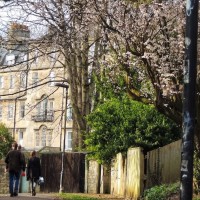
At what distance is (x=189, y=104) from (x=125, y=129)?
1674 centimetres

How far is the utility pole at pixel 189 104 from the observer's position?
8242 mm

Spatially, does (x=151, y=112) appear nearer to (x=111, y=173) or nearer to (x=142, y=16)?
(x=111, y=173)

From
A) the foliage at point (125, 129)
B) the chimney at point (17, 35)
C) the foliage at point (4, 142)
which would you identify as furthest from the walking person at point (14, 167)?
the foliage at point (4, 142)

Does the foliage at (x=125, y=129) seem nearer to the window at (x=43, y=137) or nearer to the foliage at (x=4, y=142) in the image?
the foliage at (x=4, y=142)

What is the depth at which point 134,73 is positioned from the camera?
18766 millimetres

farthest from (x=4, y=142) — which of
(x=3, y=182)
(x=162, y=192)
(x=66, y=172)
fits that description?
(x=162, y=192)

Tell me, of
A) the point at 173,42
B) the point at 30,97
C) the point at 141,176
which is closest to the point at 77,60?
the point at 141,176

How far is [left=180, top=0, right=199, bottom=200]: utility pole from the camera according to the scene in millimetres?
8242

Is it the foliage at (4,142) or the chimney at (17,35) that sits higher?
the chimney at (17,35)

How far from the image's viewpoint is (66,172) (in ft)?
100

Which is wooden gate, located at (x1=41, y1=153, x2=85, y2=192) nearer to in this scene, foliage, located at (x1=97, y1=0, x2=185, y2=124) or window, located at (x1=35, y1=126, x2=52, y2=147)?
foliage, located at (x1=97, y1=0, x2=185, y2=124)

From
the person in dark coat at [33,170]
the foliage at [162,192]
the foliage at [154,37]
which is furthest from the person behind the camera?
the person in dark coat at [33,170]

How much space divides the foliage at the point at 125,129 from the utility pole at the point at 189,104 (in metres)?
15.2

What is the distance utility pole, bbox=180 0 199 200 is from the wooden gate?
21682mm
